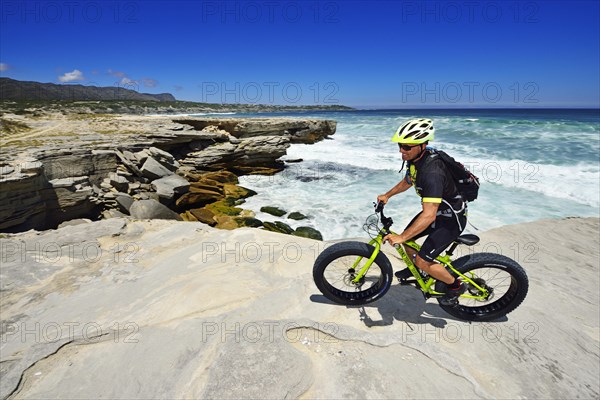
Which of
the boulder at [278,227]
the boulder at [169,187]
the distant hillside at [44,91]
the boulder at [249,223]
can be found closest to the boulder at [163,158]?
the boulder at [169,187]

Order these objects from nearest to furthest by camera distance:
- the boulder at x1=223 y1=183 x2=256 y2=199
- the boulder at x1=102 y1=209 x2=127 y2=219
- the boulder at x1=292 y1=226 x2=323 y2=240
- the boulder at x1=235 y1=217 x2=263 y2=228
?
the boulder at x1=292 y1=226 x2=323 y2=240
the boulder at x1=102 y1=209 x2=127 y2=219
the boulder at x1=235 y1=217 x2=263 y2=228
the boulder at x1=223 y1=183 x2=256 y2=199

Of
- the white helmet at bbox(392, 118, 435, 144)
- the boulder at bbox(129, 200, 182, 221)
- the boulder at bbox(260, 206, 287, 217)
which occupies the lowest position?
the boulder at bbox(260, 206, 287, 217)

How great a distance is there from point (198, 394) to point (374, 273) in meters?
2.84

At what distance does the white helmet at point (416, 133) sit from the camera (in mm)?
3291

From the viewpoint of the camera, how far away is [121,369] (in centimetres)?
302

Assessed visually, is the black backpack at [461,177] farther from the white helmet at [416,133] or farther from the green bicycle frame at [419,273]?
the green bicycle frame at [419,273]

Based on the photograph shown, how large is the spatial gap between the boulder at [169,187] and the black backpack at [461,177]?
12130 millimetres

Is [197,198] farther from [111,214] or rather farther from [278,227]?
[278,227]

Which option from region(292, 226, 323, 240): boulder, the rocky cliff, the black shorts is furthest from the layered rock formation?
the black shorts

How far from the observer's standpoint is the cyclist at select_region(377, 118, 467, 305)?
3.18 metres

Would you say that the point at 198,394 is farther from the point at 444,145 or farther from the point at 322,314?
the point at 444,145

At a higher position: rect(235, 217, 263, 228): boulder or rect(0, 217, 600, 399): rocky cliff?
rect(0, 217, 600, 399): rocky cliff

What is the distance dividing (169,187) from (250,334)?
11.4 m

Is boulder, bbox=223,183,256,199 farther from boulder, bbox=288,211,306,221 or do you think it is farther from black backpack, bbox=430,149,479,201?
black backpack, bbox=430,149,479,201
